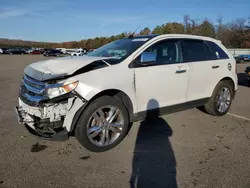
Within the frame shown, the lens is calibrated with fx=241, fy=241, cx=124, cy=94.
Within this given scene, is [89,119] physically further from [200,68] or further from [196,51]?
[196,51]

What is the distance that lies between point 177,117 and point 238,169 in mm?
2302

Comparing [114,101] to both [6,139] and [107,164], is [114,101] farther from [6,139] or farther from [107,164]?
[6,139]

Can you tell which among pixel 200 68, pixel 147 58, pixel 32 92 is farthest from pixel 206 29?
pixel 32 92

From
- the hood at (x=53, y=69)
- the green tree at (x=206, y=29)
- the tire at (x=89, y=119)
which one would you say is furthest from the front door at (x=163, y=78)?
the green tree at (x=206, y=29)

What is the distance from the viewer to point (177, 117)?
539 centimetres

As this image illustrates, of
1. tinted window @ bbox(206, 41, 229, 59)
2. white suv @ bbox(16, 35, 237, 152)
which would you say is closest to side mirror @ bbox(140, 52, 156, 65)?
white suv @ bbox(16, 35, 237, 152)

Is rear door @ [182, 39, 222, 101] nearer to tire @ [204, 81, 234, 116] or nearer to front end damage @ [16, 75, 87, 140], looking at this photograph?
tire @ [204, 81, 234, 116]

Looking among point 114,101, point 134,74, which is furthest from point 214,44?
point 114,101

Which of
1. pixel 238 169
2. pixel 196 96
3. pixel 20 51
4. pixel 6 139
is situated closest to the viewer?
pixel 238 169

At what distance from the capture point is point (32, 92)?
3430 millimetres

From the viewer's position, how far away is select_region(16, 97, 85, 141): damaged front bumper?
3246 millimetres

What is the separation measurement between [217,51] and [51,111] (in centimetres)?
385

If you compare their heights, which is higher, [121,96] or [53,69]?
[53,69]

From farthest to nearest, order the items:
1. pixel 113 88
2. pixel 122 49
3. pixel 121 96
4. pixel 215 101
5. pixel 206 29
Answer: pixel 206 29, pixel 215 101, pixel 122 49, pixel 121 96, pixel 113 88
